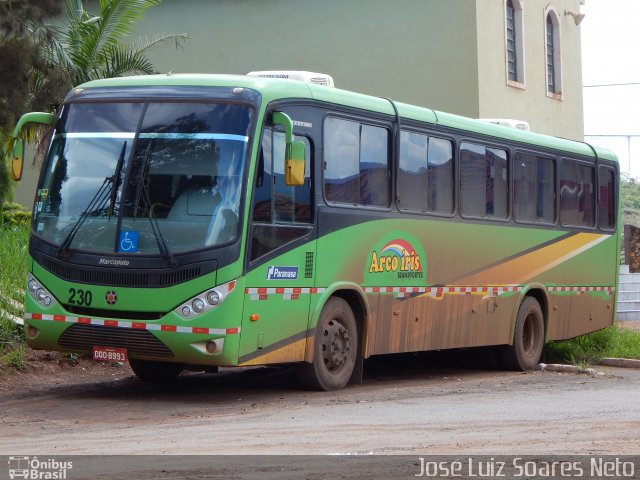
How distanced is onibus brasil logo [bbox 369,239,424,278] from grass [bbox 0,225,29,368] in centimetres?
418

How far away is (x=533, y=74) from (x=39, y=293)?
20.1 meters

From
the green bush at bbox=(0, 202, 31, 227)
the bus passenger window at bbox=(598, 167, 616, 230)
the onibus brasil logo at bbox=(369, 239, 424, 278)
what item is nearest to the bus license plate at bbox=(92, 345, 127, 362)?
the onibus brasil logo at bbox=(369, 239, 424, 278)

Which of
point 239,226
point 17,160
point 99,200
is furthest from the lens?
point 17,160

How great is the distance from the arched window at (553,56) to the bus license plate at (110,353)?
2144cm

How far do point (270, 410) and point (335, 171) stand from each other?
9.55 feet

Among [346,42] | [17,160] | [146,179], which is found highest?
[346,42]

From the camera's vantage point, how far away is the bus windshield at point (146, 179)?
11930mm

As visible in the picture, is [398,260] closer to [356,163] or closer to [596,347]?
[356,163]

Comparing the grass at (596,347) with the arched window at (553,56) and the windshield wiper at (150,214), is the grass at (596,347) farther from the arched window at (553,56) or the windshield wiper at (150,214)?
the arched window at (553,56)

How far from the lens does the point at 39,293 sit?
12.4m

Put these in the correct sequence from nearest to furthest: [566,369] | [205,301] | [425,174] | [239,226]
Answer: [205,301]
[239,226]
[425,174]
[566,369]

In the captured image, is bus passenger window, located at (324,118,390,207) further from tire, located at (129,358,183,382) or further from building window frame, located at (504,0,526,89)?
building window frame, located at (504,0,526,89)

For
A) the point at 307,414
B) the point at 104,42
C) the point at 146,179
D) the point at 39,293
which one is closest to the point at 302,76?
the point at 146,179

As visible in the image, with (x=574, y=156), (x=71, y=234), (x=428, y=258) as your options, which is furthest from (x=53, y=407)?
(x=574, y=156)
